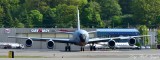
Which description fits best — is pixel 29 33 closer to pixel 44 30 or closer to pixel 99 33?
pixel 44 30

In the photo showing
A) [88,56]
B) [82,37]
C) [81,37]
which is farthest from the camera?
[81,37]

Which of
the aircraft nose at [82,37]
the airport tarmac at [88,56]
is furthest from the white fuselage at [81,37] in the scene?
the airport tarmac at [88,56]

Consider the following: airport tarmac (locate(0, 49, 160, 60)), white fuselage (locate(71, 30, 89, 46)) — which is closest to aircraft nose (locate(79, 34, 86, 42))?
white fuselage (locate(71, 30, 89, 46))

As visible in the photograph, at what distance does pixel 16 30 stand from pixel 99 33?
1864 cm

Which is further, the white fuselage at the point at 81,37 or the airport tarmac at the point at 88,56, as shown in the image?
the white fuselage at the point at 81,37

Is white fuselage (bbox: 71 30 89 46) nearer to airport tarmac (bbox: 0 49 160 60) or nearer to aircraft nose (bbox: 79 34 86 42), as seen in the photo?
aircraft nose (bbox: 79 34 86 42)

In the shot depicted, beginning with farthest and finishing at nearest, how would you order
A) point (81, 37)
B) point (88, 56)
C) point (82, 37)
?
point (81, 37), point (82, 37), point (88, 56)

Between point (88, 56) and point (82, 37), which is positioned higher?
point (82, 37)

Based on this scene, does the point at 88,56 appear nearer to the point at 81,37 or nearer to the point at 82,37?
the point at 82,37

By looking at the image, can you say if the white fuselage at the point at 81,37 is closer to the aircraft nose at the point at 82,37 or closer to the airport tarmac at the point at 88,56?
the aircraft nose at the point at 82,37

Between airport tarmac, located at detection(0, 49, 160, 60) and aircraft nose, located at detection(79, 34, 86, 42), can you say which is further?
aircraft nose, located at detection(79, 34, 86, 42)

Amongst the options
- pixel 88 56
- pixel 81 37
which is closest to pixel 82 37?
pixel 81 37

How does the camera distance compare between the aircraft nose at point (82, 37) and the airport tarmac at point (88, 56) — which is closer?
the airport tarmac at point (88, 56)

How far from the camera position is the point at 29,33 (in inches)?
5625
